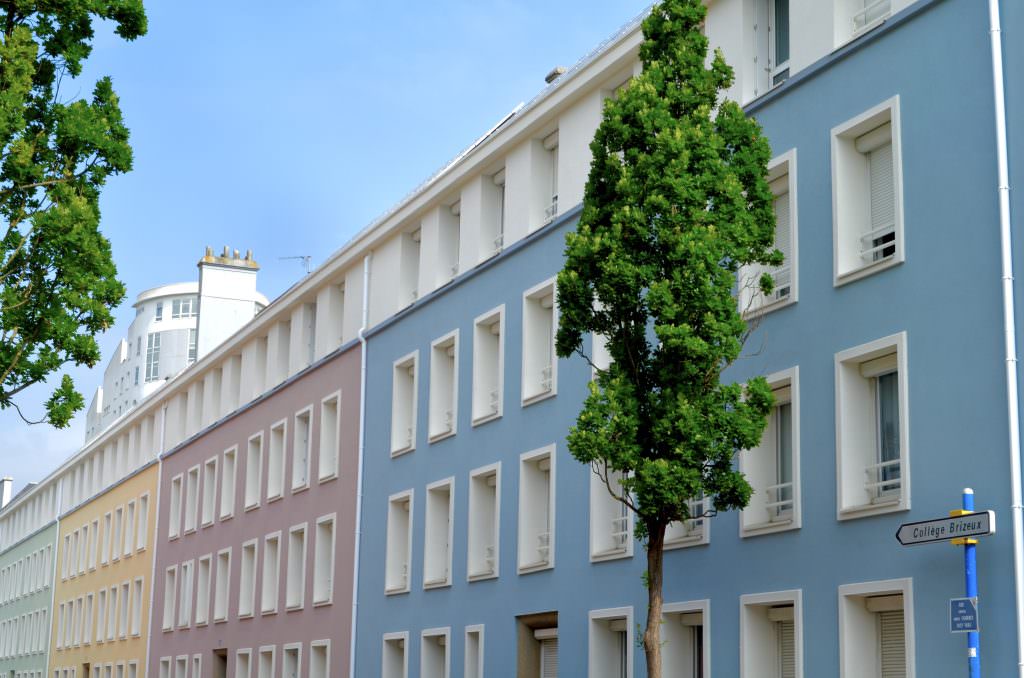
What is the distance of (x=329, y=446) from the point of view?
131 ft

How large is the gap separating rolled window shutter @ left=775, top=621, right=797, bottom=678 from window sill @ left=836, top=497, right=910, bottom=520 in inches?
85.6

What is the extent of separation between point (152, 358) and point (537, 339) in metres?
76.4

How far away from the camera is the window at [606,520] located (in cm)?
2580

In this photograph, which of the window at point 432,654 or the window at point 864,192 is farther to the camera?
the window at point 432,654

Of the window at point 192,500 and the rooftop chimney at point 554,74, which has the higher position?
the rooftop chimney at point 554,74

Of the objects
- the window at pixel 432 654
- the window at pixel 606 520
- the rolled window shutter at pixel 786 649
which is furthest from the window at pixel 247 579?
the rolled window shutter at pixel 786 649

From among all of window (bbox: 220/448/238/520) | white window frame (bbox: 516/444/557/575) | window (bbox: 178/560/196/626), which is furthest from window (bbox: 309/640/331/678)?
window (bbox: 178/560/196/626)

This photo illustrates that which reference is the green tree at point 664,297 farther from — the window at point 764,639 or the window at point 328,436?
the window at point 328,436

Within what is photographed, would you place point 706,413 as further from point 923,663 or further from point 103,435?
point 103,435

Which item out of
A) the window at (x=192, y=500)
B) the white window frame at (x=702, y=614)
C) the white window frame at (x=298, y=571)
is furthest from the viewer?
the window at (x=192, y=500)

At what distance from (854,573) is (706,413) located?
3104mm

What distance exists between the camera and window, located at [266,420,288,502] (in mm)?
42938

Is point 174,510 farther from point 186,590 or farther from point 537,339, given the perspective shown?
point 537,339

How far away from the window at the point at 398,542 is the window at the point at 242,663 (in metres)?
10.9
